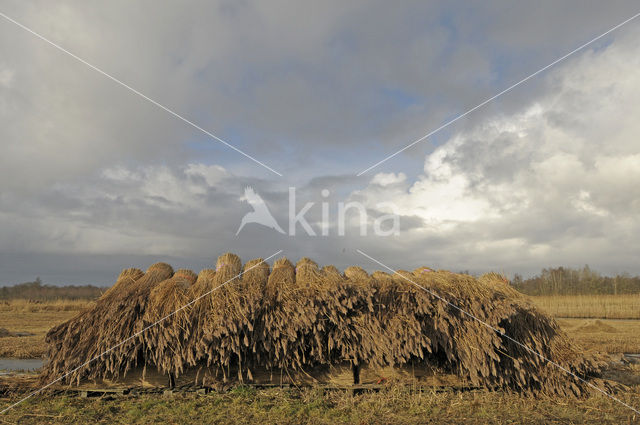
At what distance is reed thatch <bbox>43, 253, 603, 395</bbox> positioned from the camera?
6676 mm

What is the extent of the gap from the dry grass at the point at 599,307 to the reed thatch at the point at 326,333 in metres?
21.6

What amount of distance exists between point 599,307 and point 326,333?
26827 millimetres

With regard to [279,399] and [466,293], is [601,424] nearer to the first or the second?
[466,293]

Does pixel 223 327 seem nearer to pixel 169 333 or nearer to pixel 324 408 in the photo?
pixel 169 333

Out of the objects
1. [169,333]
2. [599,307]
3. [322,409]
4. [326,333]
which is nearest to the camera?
[322,409]

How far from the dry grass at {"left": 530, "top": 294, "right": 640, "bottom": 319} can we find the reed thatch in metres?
21.6

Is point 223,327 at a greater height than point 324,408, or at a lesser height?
greater

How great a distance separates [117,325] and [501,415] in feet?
21.0

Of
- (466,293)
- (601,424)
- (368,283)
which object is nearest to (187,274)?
(368,283)

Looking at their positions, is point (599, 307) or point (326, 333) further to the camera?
point (599, 307)

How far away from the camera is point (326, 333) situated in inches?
269

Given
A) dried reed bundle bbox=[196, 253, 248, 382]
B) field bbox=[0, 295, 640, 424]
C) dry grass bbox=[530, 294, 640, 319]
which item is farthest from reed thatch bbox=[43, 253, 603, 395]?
dry grass bbox=[530, 294, 640, 319]

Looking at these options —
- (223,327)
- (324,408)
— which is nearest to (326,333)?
(324,408)

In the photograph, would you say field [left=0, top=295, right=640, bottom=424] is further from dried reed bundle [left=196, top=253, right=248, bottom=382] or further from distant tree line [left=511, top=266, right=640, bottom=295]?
distant tree line [left=511, top=266, right=640, bottom=295]
